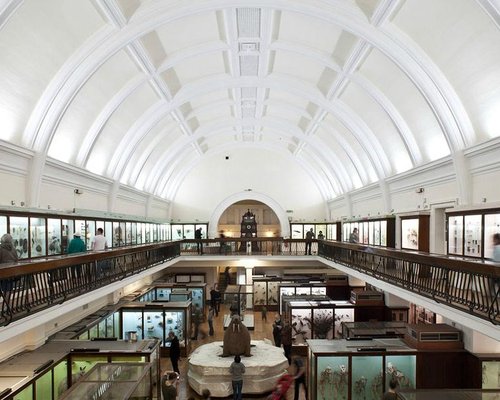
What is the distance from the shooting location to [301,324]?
1761 cm

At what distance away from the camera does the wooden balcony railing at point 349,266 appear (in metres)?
7.43

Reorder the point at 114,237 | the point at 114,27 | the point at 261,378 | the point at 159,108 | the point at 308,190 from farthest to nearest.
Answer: the point at 308,190 → the point at 114,237 → the point at 159,108 → the point at 261,378 → the point at 114,27

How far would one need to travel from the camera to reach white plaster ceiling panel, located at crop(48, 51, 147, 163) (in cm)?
1476

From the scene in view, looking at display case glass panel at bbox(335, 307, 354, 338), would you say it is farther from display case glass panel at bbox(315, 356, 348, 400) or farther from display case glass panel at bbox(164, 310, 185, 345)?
display case glass panel at bbox(164, 310, 185, 345)

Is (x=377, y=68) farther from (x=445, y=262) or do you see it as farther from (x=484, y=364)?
(x=484, y=364)

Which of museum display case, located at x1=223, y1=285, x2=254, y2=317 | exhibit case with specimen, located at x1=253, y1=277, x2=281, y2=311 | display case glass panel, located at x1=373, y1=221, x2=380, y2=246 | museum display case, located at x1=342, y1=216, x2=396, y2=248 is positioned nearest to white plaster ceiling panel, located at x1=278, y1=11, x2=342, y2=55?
museum display case, located at x1=342, y1=216, x2=396, y2=248

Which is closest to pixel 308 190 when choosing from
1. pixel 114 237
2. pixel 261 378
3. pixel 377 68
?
pixel 114 237

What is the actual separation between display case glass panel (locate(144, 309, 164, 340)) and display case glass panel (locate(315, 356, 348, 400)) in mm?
7712

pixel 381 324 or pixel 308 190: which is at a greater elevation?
pixel 308 190

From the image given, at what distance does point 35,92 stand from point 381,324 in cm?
1403

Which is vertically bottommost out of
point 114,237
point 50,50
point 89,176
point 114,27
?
point 114,237

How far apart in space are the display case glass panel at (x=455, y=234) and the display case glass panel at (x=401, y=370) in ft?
11.4

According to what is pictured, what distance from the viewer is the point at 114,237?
21453 mm

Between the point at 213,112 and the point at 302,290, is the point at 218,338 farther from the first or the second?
the point at 213,112
